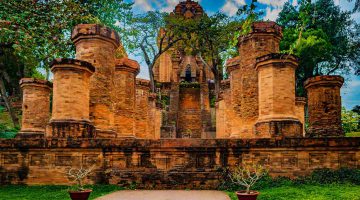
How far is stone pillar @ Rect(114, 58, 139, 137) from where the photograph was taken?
52.1 feet

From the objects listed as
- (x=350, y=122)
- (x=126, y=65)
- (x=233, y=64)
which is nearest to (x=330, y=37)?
(x=350, y=122)

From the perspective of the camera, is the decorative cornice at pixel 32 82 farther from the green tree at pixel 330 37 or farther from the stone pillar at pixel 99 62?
the green tree at pixel 330 37

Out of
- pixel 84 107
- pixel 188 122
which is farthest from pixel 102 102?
pixel 188 122

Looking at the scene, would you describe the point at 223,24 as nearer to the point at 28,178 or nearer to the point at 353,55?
the point at 353,55

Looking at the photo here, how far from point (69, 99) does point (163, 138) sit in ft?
10.3

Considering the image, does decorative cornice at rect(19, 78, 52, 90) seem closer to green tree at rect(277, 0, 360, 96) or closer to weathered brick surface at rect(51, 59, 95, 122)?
weathered brick surface at rect(51, 59, 95, 122)

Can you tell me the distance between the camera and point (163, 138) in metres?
11.5

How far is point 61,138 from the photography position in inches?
369

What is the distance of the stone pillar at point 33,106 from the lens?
16266 mm

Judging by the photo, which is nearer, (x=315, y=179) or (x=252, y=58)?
(x=315, y=179)

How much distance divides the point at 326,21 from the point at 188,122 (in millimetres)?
14698

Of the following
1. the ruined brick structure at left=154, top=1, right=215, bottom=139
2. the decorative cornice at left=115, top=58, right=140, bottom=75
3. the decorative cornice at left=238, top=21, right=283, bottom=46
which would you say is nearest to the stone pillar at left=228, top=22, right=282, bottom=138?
the decorative cornice at left=238, top=21, right=283, bottom=46

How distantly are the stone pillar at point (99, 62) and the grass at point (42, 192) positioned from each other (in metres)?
3.79

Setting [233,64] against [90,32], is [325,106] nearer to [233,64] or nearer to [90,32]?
[233,64]
